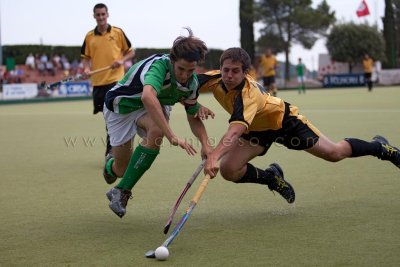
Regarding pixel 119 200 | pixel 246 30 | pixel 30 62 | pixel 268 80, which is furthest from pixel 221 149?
pixel 246 30

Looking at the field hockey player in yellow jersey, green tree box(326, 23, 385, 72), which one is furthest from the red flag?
the field hockey player in yellow jersey

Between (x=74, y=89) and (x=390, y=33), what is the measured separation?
22.8 meters

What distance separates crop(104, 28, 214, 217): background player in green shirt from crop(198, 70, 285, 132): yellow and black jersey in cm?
15

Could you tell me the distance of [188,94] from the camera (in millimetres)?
5340

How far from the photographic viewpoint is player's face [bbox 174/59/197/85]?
4934 millimetres

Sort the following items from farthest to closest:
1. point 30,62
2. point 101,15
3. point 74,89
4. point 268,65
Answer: point 30,62, point 74,89, point 268,65, point 101,15

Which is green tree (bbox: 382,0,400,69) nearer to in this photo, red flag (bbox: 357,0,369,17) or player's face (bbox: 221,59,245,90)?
red flag (bbox: 357,0,369,17)

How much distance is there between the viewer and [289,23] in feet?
178

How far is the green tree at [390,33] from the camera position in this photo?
43.8m

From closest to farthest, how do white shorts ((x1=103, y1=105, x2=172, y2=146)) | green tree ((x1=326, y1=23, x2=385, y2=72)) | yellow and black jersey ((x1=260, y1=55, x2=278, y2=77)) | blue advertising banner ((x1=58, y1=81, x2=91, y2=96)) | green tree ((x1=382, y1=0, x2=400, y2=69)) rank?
white shorts ((x1=103, y1=105, x2=172, y2=146)), yellow and black jersey ((x1=260, y1=55, x2=278, y2=77)), blue advertising banner ((x1=58, y1=81, x2=91, y2=96)), green tree ((x1=382, y1=0, x2=400, y2=69)), green tree ((x1=326, y1=23, x2=385, y2=72))

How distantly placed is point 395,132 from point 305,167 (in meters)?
3.64

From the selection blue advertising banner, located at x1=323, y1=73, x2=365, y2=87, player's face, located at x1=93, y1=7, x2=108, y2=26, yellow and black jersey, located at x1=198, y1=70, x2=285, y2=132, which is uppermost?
player's face, located at x1=93, y1=7, x2=108, y2=26

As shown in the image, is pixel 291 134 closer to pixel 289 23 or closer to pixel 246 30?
pixel 246 30

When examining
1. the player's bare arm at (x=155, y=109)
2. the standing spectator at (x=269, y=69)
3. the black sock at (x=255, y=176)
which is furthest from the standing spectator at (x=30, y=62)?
the player's bare arm at (x=155, y=109)
